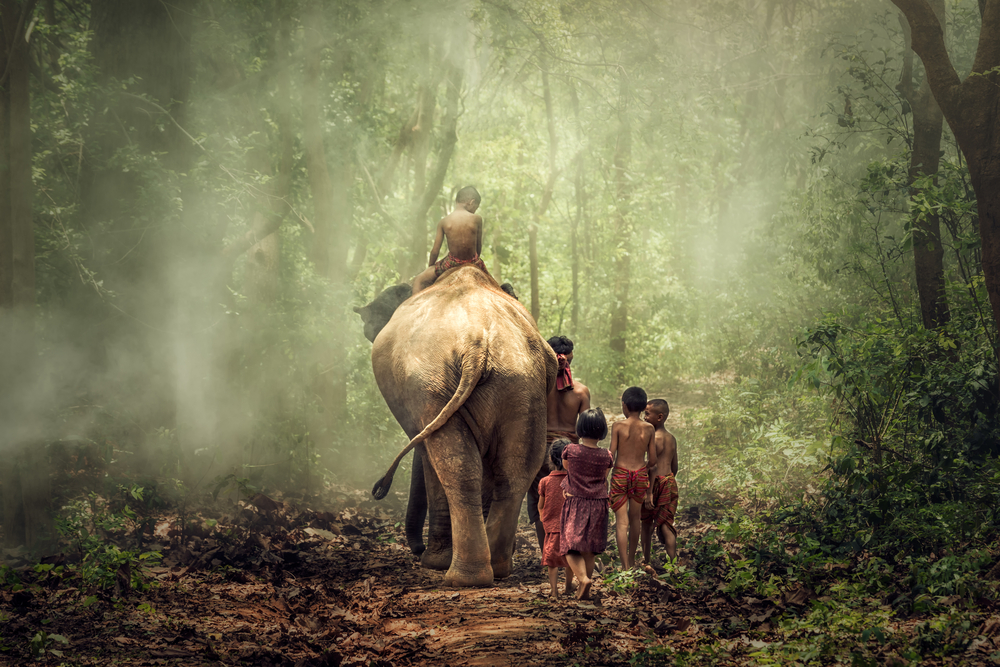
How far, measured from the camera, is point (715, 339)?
50.8 feet

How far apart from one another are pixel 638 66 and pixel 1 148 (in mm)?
10621

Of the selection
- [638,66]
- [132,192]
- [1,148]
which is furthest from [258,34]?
[638,66]

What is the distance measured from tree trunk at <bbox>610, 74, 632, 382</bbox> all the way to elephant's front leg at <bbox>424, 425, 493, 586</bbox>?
11860mm

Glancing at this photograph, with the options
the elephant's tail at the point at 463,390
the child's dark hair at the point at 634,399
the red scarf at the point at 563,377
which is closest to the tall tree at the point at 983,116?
the child's dark hair at the point at 634,399

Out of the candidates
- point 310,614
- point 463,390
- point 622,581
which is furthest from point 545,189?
point 310,614

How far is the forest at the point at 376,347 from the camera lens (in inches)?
181

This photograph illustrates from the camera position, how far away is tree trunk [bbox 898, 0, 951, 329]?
7.71 meters

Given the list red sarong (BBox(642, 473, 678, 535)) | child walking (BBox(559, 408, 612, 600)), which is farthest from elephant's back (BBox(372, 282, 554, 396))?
red sarong (BBox(642, 473, 678, 535))

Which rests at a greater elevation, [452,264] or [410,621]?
[452,264]

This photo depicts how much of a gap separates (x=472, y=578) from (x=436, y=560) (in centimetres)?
85

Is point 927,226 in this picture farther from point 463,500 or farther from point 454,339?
point 463,500

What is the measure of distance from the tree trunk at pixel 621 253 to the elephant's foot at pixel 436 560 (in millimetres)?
11383

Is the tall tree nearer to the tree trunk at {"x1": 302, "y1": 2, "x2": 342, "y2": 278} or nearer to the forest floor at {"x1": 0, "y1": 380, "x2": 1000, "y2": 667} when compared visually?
the forest floor at {"x1": 0, "y1": 380, "x2": 1000, "y2": 667}

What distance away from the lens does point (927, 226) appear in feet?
25.5
